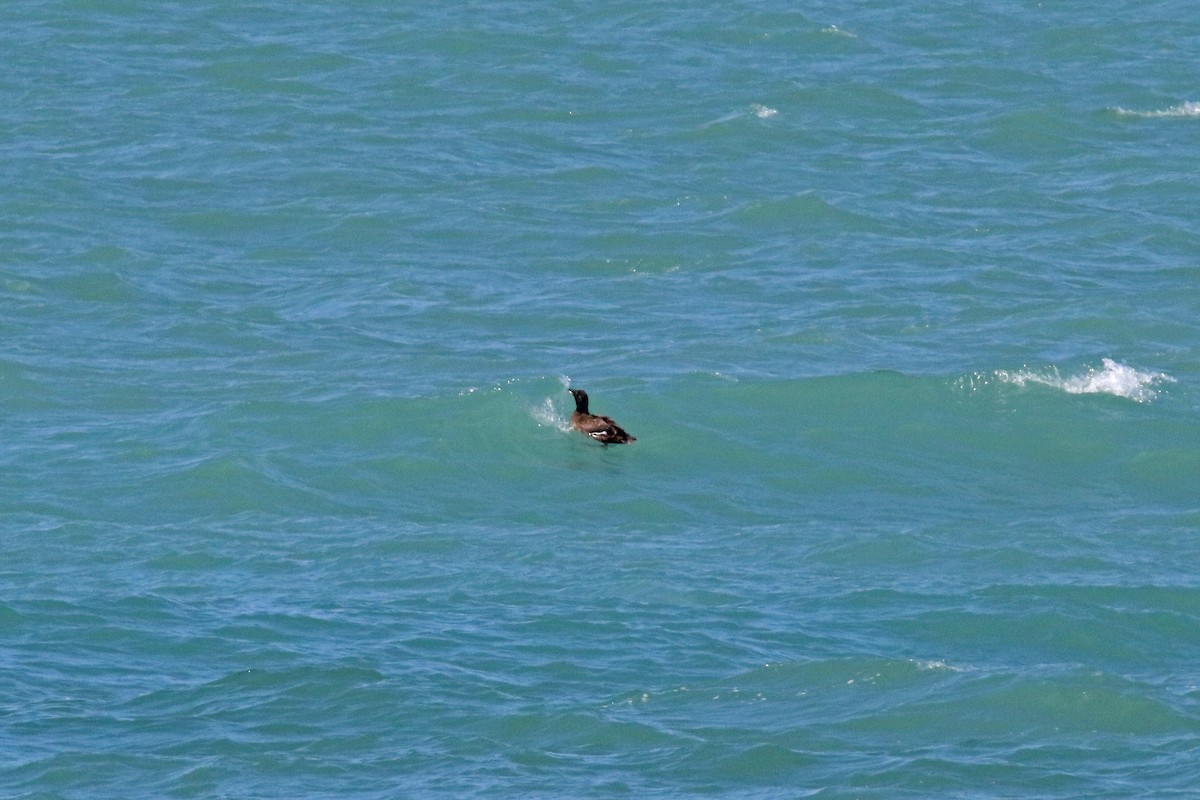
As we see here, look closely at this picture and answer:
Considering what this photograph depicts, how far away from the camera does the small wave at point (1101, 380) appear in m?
21.2

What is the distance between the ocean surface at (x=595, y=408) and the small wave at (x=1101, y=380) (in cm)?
8

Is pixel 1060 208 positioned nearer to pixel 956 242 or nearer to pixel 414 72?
pixel 956 242

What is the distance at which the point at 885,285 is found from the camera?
82.4ft

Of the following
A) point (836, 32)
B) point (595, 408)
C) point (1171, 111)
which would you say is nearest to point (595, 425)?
point (595, 408)

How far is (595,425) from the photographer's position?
1959cm

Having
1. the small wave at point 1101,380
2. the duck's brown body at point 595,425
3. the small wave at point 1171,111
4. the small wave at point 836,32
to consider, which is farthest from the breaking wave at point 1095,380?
the small wave at point 836,32

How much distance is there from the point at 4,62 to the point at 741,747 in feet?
84.4

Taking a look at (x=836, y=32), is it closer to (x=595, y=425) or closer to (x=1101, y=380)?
(x=1101, y=380)

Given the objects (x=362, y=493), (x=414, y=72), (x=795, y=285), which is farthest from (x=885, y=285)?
(x=414, y=72)

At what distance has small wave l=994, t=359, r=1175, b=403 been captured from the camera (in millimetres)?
21203

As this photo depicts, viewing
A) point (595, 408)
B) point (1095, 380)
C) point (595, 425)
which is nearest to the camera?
point (595, 425)

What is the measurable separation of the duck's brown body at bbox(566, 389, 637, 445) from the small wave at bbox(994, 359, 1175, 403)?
4233mm

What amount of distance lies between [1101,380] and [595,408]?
512 cm

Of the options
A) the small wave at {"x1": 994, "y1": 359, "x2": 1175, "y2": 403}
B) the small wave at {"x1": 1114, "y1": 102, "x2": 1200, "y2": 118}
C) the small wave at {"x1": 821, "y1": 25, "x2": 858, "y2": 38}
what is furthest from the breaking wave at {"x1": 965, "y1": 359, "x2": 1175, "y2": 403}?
the small wave at {"x1": 821, "y1": 25, "x2": 858, "y2": 38}
